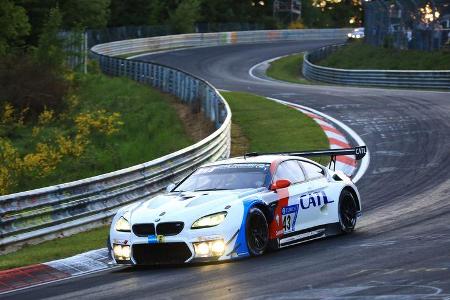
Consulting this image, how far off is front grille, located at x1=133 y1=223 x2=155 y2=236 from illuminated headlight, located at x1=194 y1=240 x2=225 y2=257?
538 mm

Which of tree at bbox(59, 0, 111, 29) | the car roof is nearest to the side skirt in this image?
the car roof

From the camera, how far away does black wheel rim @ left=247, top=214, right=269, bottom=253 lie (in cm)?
1152

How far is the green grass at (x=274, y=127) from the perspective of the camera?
953 inches

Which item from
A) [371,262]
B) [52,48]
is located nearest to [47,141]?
[52,48]

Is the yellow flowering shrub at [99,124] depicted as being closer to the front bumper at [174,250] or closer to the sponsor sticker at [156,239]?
the front bumper at [174,250]

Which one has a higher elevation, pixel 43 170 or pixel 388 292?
pixel 388 292

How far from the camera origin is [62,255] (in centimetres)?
1280

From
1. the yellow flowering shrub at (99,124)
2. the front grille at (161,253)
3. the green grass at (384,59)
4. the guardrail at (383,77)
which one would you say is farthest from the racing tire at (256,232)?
the green grass at (384,59)

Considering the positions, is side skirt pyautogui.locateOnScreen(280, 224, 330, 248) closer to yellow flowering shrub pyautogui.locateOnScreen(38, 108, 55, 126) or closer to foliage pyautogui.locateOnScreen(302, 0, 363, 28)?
yellow flowering shrub pyautogui.locateOnScreen(38, 108, 55, 126)

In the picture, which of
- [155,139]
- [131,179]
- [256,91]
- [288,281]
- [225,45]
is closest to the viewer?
[288,281]

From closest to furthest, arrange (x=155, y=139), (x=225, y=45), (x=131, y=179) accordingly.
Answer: (x=131, y=179), (x=155, y=139), (x=225, y=45)

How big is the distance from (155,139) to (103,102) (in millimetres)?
9977

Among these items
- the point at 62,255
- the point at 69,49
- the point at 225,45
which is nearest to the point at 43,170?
the point at 62,255

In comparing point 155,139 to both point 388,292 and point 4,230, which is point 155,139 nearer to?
point 4,230
